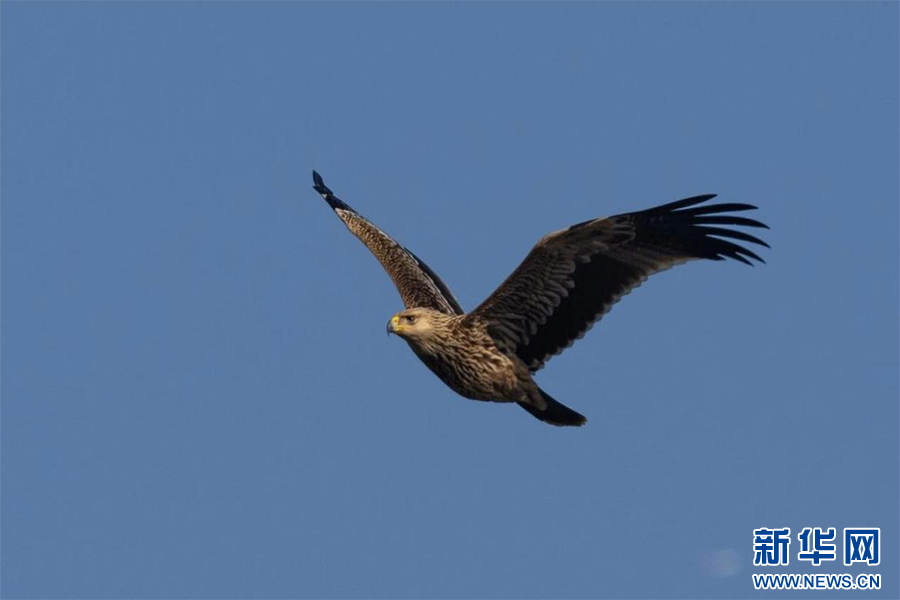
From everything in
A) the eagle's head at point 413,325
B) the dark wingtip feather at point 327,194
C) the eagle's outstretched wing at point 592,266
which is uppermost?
the dark wingtip feather at point 327,194

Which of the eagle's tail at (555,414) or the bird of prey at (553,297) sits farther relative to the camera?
the eagle's tail at (555,414)

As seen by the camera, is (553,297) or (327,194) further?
(327,194)

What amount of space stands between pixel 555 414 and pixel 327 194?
19.2ft

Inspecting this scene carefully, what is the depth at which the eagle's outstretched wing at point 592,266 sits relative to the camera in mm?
17266

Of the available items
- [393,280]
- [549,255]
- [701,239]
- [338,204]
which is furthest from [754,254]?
[338,204]

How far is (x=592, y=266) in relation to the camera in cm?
1755

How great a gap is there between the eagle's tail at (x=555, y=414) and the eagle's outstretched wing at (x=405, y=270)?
166 centimetres

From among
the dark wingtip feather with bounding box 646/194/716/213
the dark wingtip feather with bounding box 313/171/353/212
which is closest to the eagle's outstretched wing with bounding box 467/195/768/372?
the dark wingtip feather with bounding box 646/194/716/213

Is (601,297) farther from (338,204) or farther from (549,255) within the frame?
(338,204)

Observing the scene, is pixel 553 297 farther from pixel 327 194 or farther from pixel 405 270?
pixel 327 194

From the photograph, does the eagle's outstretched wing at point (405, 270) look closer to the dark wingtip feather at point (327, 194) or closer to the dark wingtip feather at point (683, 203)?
the dark wingtip feather at point (327, 194)

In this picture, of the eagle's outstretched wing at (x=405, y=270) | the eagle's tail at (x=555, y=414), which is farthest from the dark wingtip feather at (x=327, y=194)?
the eagle's tail at (x=555, y=414)

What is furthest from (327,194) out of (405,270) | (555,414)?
(555,414)

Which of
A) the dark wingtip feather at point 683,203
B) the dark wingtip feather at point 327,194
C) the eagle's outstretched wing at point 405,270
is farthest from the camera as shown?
the dark wingtip feather at point 327,194
